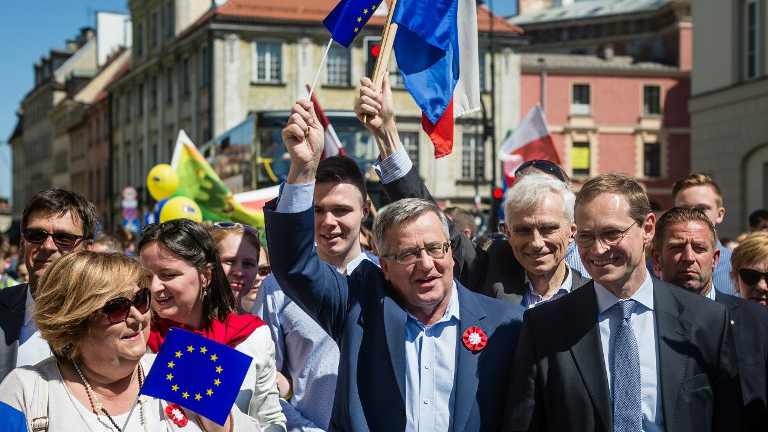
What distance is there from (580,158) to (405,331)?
49435 millimetres

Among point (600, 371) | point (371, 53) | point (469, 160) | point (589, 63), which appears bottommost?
point (600, 371)

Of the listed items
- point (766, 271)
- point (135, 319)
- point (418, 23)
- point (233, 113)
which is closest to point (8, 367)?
point (135, 319)

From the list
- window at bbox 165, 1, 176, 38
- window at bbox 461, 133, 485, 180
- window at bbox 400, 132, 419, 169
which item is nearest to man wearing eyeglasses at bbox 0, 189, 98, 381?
window at bbox 400, 132, 419, 169

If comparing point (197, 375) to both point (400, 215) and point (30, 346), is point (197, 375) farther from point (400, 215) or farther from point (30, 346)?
point (30, 346)

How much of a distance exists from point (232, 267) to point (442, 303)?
198 cm

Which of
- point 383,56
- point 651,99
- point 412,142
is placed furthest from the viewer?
point 651,99

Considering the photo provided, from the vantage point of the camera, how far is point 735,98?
24.2 meters

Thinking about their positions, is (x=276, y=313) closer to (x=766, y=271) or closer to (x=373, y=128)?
(x=373, y=128)

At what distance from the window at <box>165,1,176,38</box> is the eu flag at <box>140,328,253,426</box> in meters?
48.8

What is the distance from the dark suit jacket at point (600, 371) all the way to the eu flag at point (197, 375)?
1118 millimetres

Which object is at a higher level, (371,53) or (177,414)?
(371,53)

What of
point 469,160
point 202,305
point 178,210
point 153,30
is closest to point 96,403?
point 202,305

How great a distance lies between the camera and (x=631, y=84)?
5228 centimetres

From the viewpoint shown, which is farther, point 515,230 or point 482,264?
point 482,264
